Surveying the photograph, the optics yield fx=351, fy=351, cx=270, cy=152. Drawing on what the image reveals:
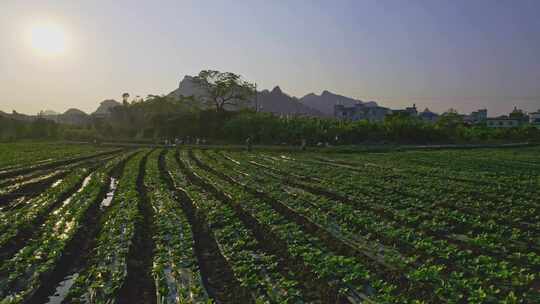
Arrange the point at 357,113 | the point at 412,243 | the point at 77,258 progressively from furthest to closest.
Answer: the point at 357,113 < the point at 412,243 < the point at 77,258

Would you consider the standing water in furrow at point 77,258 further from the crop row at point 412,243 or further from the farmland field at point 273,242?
the crop row at point 412,243

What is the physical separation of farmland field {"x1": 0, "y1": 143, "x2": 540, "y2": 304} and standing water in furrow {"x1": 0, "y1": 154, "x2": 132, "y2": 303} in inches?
1.1

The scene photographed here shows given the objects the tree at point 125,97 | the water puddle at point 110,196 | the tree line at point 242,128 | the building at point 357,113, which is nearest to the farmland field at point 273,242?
the water puddle at point 110,196

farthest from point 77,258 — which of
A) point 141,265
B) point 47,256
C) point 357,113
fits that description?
point 357,113

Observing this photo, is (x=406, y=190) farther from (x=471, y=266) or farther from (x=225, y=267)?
(x=225, y=267)

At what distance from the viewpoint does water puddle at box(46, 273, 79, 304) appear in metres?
4.75

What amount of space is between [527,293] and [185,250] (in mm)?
5123

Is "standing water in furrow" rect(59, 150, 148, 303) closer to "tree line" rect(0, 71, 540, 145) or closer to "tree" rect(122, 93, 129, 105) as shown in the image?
"tree line" rect(0, 71, 540, 145)

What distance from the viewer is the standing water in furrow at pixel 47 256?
491 cm

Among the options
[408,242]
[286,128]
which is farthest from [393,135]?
[408,242]

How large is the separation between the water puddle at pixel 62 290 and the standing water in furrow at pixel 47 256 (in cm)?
12

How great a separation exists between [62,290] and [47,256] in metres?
1.28

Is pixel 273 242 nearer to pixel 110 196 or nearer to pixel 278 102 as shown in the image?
pixel 110 196

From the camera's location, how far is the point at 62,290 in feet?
16.5
